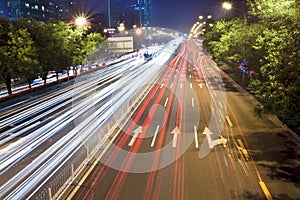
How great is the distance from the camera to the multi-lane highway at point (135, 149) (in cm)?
1356

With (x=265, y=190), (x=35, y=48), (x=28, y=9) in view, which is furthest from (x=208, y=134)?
(x=28, y=9)

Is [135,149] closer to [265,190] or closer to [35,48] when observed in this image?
[265,190]

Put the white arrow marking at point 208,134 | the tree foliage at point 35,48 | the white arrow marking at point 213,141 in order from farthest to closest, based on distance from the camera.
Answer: the tree foliage at point 35,48
the white arrow marking at point 213,141
the white arrow marking at point 208,134

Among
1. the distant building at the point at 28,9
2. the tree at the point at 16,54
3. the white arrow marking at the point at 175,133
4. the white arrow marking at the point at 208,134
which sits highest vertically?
the distant building at the point at 28,9

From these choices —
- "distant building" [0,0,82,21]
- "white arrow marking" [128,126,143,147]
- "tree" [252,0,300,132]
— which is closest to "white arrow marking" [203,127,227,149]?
"tree" [252,0,300,132]

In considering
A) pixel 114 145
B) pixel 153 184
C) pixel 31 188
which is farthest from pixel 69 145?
pixel 153 184

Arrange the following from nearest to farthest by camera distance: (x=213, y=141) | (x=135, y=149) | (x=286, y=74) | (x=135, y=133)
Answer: (x=286, y=74) < (x=135, y=149) < (x=213, y=141) < (x=135, y=133)

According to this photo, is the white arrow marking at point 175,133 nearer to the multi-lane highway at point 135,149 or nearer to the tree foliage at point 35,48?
the multi-lane highway at point 135,149

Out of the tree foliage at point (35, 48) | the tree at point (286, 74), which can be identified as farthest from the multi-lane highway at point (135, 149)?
the tree foliage at point (35, 48)

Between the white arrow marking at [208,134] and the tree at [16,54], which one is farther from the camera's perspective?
the tree at [16,54]

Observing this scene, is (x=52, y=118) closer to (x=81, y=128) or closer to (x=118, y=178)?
(x=81, y=128)

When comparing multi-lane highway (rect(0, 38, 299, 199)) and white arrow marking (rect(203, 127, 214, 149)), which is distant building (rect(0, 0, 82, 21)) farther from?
white arrow marking (rect(203, 127, 214, 149))

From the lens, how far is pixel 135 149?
733 inches

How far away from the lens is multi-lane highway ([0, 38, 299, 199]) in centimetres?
1356
